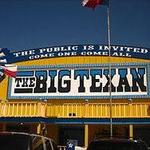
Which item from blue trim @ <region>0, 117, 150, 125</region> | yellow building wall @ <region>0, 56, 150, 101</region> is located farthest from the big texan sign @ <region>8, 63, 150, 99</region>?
blue trim @ <region>0, 117, 150, 125</region>

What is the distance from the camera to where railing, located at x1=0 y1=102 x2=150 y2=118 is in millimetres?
27361

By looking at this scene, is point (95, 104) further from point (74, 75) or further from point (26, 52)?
point (26, 52)

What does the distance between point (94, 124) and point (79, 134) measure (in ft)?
12.5

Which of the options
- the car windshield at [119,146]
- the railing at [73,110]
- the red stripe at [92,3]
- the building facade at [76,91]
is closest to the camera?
the car windshield at [119,146]

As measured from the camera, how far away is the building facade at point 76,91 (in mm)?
27781

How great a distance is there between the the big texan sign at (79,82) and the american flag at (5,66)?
120 centimetres

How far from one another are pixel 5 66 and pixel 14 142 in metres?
20.5

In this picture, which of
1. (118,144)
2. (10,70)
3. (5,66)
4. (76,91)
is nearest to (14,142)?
(118,144)

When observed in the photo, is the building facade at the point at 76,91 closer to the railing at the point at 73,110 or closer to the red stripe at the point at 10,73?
the railing at the point at 73,110

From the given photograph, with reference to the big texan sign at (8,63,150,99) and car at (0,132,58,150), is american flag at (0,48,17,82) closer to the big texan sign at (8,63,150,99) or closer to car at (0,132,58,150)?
the big texan sign at (8,63,150,99)

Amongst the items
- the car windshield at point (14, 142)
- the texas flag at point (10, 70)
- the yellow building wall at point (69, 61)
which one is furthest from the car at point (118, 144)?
the yellow building wall at point (69, 61)

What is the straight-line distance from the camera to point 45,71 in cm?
3031

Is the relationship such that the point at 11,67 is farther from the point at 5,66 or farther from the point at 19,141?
the point at 19,141

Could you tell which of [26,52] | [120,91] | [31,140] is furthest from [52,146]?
[26,52]
